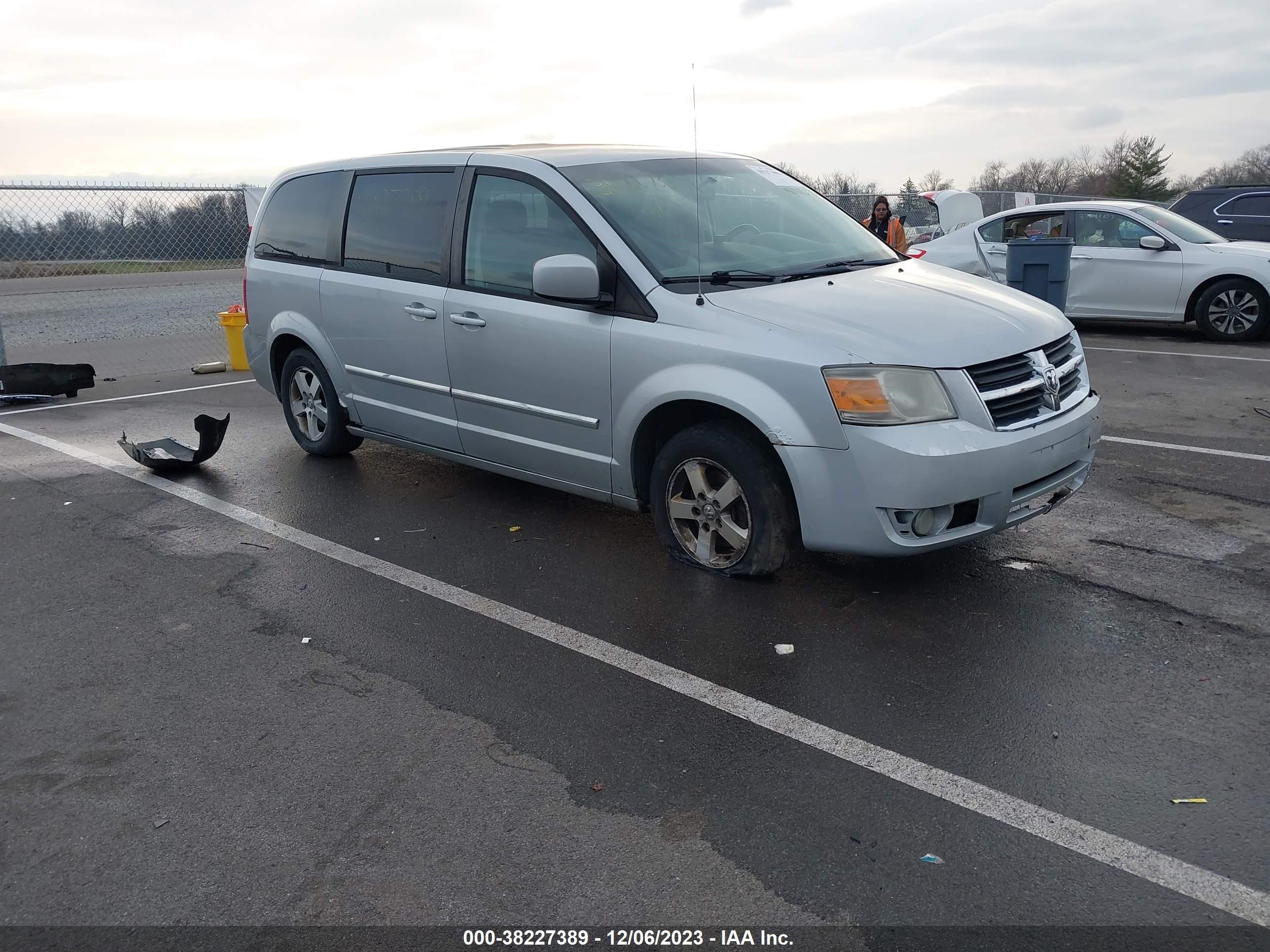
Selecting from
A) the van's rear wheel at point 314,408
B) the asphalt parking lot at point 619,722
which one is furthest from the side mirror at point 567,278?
the van's rear wheel at point 314,408

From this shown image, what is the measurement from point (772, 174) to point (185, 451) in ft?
14.5

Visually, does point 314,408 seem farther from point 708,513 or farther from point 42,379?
point 42,379

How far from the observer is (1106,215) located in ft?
39.6

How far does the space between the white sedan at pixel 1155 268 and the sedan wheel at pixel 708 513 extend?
7861 millimetres

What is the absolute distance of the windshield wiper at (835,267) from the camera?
4.91 metres

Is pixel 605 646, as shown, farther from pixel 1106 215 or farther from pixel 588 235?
pixel 1106 215

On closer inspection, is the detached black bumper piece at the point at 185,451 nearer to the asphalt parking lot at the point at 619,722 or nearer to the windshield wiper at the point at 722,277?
the asphalt parking lot at the point at 619,722

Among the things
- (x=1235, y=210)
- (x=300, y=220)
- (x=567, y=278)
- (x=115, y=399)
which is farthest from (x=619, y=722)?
(x=1235, y=210)

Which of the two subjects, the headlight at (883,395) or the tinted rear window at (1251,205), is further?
the tinted rear window at (1251,205)

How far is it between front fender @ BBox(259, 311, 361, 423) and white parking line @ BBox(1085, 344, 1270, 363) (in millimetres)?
8199

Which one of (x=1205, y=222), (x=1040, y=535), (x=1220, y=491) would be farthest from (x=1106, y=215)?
(x=1040, y=535)

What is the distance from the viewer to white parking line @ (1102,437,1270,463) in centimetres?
652

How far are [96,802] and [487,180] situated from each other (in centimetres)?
350

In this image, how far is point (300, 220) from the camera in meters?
6.71
